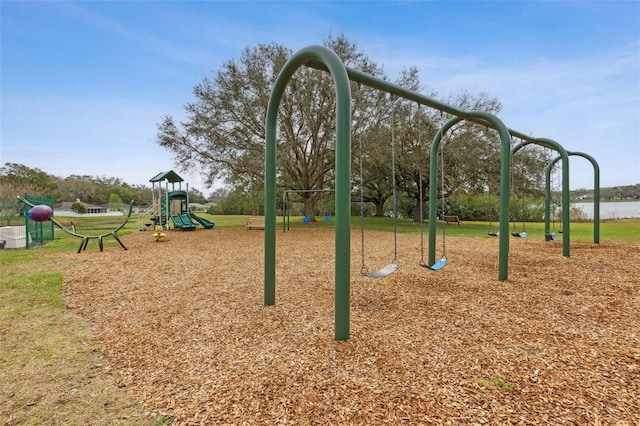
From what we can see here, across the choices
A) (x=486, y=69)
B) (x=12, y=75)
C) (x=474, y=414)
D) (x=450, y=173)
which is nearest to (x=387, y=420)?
(x=474, y=414)

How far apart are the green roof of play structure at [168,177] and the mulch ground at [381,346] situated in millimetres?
11706

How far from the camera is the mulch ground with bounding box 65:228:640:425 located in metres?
1.90

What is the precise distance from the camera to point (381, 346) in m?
2.74

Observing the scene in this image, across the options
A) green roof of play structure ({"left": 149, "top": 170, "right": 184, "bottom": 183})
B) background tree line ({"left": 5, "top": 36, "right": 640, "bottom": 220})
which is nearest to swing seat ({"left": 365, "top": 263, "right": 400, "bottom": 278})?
background tree line ({"left": 5, "top": 36, "right": 640, "bottom": 220})

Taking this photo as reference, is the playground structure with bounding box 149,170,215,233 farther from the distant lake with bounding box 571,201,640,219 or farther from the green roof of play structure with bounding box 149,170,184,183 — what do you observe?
the distant lake with bounding box 571,201,640,219

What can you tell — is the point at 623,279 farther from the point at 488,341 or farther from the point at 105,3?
the point at 105,3

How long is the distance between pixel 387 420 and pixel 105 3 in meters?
12.0

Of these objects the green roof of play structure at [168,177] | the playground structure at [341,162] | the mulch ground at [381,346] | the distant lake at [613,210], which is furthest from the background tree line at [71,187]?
the distant lake at [613,210]

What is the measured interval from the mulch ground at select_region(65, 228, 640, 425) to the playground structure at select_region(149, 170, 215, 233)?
10892mm

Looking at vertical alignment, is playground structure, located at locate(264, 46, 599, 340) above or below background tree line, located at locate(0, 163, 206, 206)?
below

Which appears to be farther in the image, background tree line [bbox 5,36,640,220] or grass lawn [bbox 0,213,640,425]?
background tree line [bbox 5,36,640,220]

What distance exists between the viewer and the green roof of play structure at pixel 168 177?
634 inches

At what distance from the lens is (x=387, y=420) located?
5.81 feet

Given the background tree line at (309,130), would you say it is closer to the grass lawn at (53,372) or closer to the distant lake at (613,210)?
the distant lake at (613,210)
